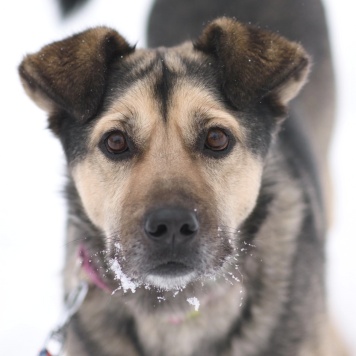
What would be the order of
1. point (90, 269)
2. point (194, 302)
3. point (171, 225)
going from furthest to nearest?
point (90, 269)
point (194, 302)
point (171, 225)

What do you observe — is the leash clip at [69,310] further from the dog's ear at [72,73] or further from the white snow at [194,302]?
the dog's ear at [72,73]

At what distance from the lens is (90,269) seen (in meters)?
3.49

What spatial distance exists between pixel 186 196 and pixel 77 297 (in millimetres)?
1149

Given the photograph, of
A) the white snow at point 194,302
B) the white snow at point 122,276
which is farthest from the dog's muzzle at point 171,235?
the white snow at point 194,302

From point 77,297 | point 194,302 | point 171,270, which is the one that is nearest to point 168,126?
point 171,270

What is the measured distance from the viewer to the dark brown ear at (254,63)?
10.3 feet

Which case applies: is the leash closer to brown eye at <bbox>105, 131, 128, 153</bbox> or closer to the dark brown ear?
brown eye at <bbox>105, 131, 128, 153</bbox>

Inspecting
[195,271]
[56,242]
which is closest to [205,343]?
[195,271]

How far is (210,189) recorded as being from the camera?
9.96ft

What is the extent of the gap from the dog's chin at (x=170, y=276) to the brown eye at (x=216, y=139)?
0.66 m

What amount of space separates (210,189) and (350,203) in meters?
3.02

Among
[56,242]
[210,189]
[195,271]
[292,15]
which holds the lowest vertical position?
[56,242]

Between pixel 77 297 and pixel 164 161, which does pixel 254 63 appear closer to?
pixel 164 161

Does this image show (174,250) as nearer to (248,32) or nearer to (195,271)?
(195,271)
